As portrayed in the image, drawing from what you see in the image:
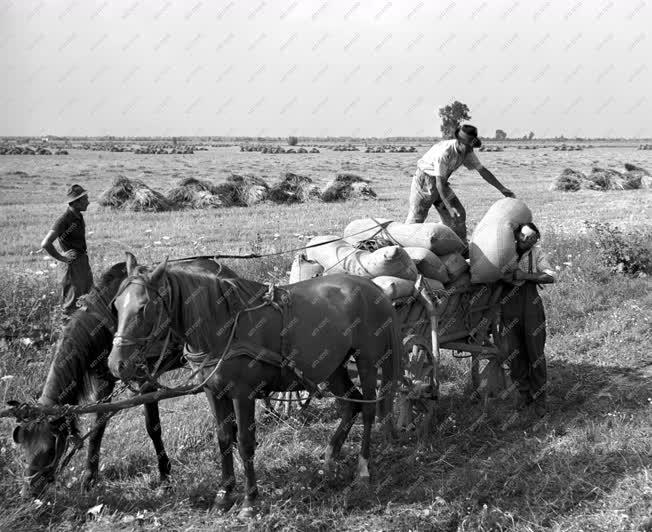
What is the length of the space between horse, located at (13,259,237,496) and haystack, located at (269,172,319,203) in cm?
1951

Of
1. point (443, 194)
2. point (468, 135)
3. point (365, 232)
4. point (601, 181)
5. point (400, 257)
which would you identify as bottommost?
point (601, 181)

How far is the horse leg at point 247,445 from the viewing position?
4676 millimetres

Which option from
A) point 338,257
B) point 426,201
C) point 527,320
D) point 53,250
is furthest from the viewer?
point 426,201

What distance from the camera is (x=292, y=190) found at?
25500 mm

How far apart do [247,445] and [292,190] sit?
2121cm

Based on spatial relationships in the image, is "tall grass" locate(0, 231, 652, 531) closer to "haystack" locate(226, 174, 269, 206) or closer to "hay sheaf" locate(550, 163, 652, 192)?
"haystack" locate(226, 174, 269, 206)

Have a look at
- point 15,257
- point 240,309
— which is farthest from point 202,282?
point 15,257

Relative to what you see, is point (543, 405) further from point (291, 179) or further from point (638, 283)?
point (291, 179)

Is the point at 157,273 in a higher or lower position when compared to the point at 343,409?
higher

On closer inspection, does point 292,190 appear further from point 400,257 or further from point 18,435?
point 18,435

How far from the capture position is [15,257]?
12.8m

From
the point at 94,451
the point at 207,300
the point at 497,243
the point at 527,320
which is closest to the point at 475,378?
the point at 527,320

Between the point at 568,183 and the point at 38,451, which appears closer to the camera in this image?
the point at 38,451

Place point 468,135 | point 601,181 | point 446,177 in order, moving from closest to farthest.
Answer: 1. point 468,135
2. point 446,177
3. point 601,181
